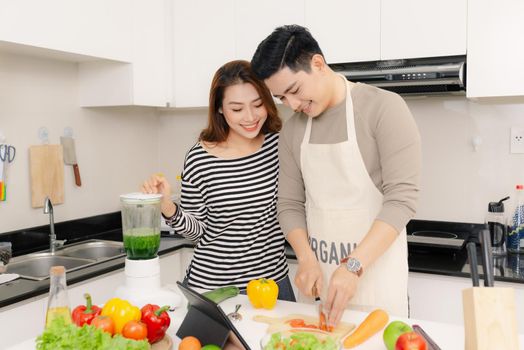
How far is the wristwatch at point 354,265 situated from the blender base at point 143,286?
47 cm

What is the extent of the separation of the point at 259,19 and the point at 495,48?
3.46 ft

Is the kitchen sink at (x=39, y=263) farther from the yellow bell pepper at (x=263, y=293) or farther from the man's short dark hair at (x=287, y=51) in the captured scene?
the man's short dark hair at (x=287, y=51)

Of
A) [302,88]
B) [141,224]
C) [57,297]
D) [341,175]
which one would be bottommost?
[57,297]

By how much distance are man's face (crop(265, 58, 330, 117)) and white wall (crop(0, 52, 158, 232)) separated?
4.73ft

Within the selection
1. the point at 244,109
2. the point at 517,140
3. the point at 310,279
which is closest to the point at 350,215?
the point at 310,279

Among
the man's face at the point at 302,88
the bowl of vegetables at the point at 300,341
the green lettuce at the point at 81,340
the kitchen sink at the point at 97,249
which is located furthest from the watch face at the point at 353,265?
the kitchen sink at the point at 97,249

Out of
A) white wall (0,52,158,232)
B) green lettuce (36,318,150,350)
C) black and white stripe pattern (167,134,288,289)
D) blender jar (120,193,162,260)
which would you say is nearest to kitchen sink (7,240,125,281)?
white wall (0,52,158,232)

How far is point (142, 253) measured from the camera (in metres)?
1.42

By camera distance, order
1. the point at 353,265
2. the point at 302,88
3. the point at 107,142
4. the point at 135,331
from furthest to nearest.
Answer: the point at 107,142 < the point at 302,88 < the point at 353,265 < the point at 135,331

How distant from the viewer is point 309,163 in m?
1.60

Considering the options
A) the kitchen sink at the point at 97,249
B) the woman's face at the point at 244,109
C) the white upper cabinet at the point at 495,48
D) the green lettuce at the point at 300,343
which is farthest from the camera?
the kitchen sink at the point at 97,249

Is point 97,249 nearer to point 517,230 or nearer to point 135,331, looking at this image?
point 135,331

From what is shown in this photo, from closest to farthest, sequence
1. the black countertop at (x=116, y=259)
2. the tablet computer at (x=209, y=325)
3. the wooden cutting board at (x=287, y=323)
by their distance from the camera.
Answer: the tablet computer at (x=209, y=325), the wooden cutting board at (x=287, y=323), the black countertop at (x=116, y=259)

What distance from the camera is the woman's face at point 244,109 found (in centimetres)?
167
